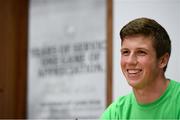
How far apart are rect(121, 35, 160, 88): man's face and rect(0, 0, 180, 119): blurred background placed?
2490 millimetres

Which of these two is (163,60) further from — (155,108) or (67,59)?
(67,59)

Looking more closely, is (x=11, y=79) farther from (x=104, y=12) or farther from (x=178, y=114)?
(x=178, y=114)

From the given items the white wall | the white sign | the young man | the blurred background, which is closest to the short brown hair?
the young man

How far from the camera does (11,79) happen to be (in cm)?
474

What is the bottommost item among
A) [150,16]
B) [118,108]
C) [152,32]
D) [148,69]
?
[118,108]

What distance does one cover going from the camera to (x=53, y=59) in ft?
16.1

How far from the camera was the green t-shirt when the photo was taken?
76.2 inches

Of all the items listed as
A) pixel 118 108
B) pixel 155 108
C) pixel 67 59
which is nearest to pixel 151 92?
pixel 155 108

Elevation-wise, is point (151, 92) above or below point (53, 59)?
below

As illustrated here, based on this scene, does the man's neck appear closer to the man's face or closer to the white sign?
the man's face

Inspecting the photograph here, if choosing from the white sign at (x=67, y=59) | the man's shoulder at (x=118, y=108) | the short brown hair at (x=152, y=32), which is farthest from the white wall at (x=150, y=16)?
the short brown hair at (x=152, y=32)

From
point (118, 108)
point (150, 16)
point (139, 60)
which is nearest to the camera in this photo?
point (139, 60)

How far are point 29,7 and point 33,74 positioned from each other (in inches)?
26.8

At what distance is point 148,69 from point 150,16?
6.20 feet
